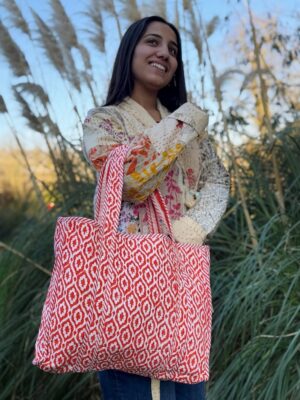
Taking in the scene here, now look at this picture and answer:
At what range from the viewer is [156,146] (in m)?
1.48

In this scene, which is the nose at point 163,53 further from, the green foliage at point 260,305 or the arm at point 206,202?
the green foliage at point 260,305

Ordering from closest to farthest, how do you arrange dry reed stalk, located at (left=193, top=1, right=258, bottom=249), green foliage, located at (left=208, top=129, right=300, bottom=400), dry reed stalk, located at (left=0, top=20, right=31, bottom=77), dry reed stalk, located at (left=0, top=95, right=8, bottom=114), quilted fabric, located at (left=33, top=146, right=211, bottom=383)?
quilted fabric, located at (left=33, top=146, right=211, bottom=383) → green foliage, located at (left=208, top=129, right=300, bottom=400) → dry reed stalk, located at (left=193, top=1, right=258, bottom=249) → dry reed stalk, located at (left=0, top=95, right=8, bottom=114) → dry reed stalk, located at (left=0, top=20, right=31, bottom=77)

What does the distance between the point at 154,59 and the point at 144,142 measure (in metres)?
0.36

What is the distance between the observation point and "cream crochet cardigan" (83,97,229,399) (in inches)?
57.4

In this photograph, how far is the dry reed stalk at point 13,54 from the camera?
10.6 ft

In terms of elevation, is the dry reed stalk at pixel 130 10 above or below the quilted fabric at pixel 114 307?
above

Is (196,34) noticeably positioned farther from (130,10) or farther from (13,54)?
(13,54)

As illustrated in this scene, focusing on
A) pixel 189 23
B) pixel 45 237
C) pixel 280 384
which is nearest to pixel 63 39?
pixel 189 23

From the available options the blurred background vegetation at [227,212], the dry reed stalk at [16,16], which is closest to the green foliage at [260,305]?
the blurred background vegetation at [227,212]

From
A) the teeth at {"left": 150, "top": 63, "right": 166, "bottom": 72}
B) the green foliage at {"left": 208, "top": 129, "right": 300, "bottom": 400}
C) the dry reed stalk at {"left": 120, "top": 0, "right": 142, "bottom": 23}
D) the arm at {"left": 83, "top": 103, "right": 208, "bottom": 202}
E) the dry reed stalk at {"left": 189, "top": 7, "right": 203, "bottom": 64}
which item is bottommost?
the green foliage at {"left": 208, "top": 129, "right": 300, "bottom": 400}

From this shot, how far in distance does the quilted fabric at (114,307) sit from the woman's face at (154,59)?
19.2 inches

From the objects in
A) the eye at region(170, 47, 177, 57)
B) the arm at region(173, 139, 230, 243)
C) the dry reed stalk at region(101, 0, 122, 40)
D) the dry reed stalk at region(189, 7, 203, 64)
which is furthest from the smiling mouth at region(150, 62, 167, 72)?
the dry reed stalk at region(189, 7, 203, 64)

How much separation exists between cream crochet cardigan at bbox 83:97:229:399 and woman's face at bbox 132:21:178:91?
0.26 feet

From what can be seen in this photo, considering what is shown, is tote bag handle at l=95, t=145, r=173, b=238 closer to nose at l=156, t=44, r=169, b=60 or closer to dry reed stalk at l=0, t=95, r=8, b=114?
nose at l=156, t=44, r=169, b=60
